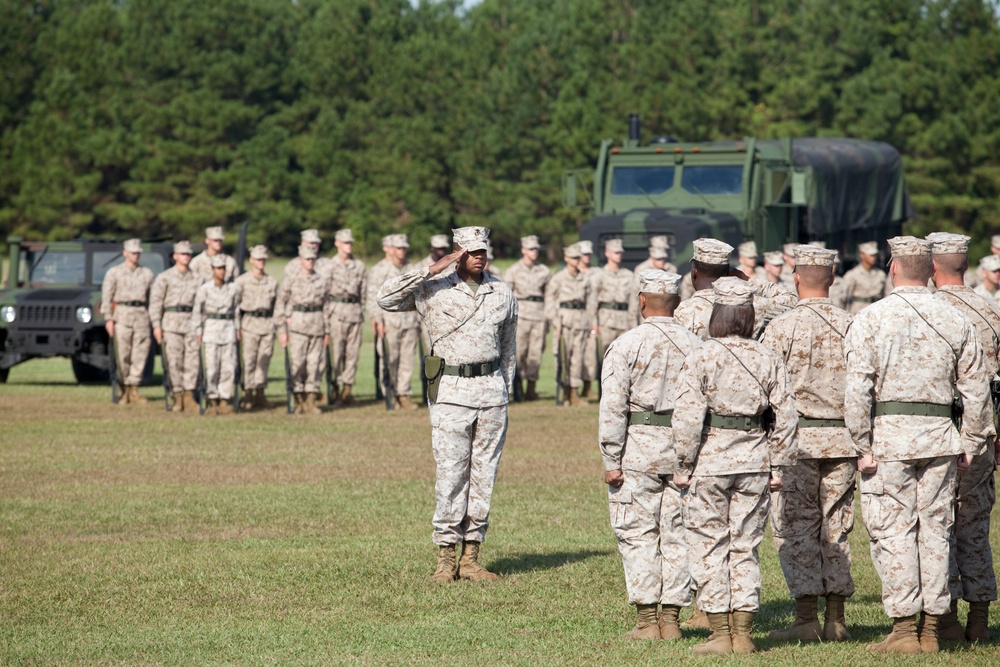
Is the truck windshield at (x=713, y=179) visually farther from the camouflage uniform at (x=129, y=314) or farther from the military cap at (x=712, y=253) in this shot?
the military cap at (x=712, y=253)

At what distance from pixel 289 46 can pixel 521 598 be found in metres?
56.1

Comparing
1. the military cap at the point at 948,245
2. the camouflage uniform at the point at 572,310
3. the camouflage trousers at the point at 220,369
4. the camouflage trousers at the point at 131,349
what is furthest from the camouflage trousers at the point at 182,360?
the military cap at the point at 948,245

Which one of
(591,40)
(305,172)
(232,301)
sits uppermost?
(591,40)

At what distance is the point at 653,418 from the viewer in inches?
300

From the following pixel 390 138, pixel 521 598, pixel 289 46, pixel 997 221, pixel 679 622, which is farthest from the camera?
pixel 289 46

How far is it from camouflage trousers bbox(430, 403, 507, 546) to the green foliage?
42.4 m

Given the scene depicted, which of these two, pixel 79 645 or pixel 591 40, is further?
pixel 591 40

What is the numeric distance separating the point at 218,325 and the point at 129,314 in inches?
93.6

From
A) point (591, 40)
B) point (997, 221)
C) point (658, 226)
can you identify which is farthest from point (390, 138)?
point (658, 226)

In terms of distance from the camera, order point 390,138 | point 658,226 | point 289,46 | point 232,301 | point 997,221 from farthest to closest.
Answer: point 289,46 < point 390,138 < point 997,221 < point 658,226 < point 232,301

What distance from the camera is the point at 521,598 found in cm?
882

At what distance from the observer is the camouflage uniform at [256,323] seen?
18516mm

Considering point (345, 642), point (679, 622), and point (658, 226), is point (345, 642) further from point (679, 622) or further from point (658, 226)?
point (658, 226)

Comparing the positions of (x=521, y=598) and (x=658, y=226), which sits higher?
(x=658, y=226)
